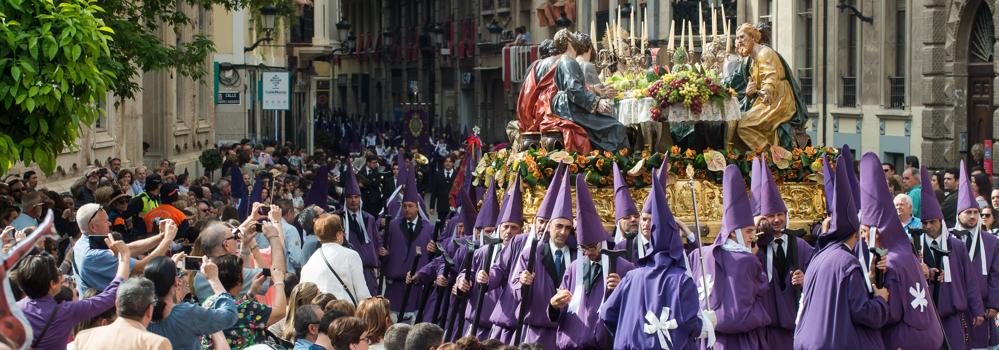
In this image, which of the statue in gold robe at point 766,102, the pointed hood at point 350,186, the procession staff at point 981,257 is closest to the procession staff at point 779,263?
the procession staff at point 981,257

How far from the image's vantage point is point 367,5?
6856 centimetres

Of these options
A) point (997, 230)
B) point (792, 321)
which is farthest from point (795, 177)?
point (792, 321)

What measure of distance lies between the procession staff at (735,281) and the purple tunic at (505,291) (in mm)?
1713

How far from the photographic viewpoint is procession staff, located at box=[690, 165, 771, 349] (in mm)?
11227

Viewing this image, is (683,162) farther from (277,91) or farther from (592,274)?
(277,91)

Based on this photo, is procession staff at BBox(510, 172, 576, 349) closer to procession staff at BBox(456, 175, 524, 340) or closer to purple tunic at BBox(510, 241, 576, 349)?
purple tunic at BBox(510, 241, 576, 349)

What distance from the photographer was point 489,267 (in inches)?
542

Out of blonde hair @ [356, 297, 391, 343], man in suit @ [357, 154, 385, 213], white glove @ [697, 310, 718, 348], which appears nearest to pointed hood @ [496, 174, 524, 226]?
white glove @ [697, 310, 718, 348]

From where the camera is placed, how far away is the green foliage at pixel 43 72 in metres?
12.6

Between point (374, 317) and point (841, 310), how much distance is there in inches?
119

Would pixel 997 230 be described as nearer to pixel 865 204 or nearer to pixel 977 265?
pixel 977 265

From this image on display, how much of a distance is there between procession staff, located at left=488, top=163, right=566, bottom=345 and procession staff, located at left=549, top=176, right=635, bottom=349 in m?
0.77

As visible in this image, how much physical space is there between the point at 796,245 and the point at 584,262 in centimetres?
160

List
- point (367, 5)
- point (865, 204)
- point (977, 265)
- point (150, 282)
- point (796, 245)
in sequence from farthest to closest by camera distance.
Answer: point (367, 5) < point (977, 265) < point (796, 245) < point (865, 204) < point (150, 282)
